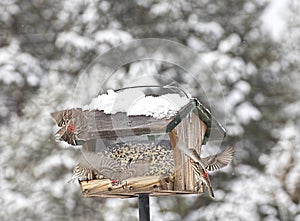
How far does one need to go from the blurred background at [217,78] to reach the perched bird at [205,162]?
4.35 feet

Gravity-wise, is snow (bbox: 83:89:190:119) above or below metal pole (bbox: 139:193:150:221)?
above

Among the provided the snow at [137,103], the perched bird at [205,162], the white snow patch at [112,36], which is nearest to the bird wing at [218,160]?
the perched bird at [205,162]

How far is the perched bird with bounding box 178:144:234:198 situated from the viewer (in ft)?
4.96

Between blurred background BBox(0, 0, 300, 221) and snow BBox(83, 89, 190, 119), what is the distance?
5.03 ft

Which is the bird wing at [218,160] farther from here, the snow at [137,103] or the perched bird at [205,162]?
the snow at [137,103]

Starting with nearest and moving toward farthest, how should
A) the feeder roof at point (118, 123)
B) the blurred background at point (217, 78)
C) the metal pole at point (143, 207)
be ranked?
the feeder roof at point (118, 123) < the metal pole at point (143, 207) < the blurred background at point (217, 78)

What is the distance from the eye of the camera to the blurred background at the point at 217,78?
3.04 metres

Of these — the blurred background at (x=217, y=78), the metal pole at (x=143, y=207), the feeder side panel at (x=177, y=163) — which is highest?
the blurred background at (x=217, y=78)

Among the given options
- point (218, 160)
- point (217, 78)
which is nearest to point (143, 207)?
point (218, 160)

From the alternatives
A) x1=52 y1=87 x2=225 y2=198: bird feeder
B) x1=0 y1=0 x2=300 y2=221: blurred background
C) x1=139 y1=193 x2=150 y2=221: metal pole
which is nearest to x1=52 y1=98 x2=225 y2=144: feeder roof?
x1=52 y1=87 x2=225 y2=198: bird feeder

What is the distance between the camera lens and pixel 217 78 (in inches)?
121

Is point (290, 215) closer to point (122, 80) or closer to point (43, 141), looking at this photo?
point (43, 141)

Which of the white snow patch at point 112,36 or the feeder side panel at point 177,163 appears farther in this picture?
the white snow patch at point 112,36

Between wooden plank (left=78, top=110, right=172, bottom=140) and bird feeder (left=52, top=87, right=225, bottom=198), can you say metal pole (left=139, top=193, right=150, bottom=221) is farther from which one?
wooden plank (left=78, top=110, right=172, bottom=140)
